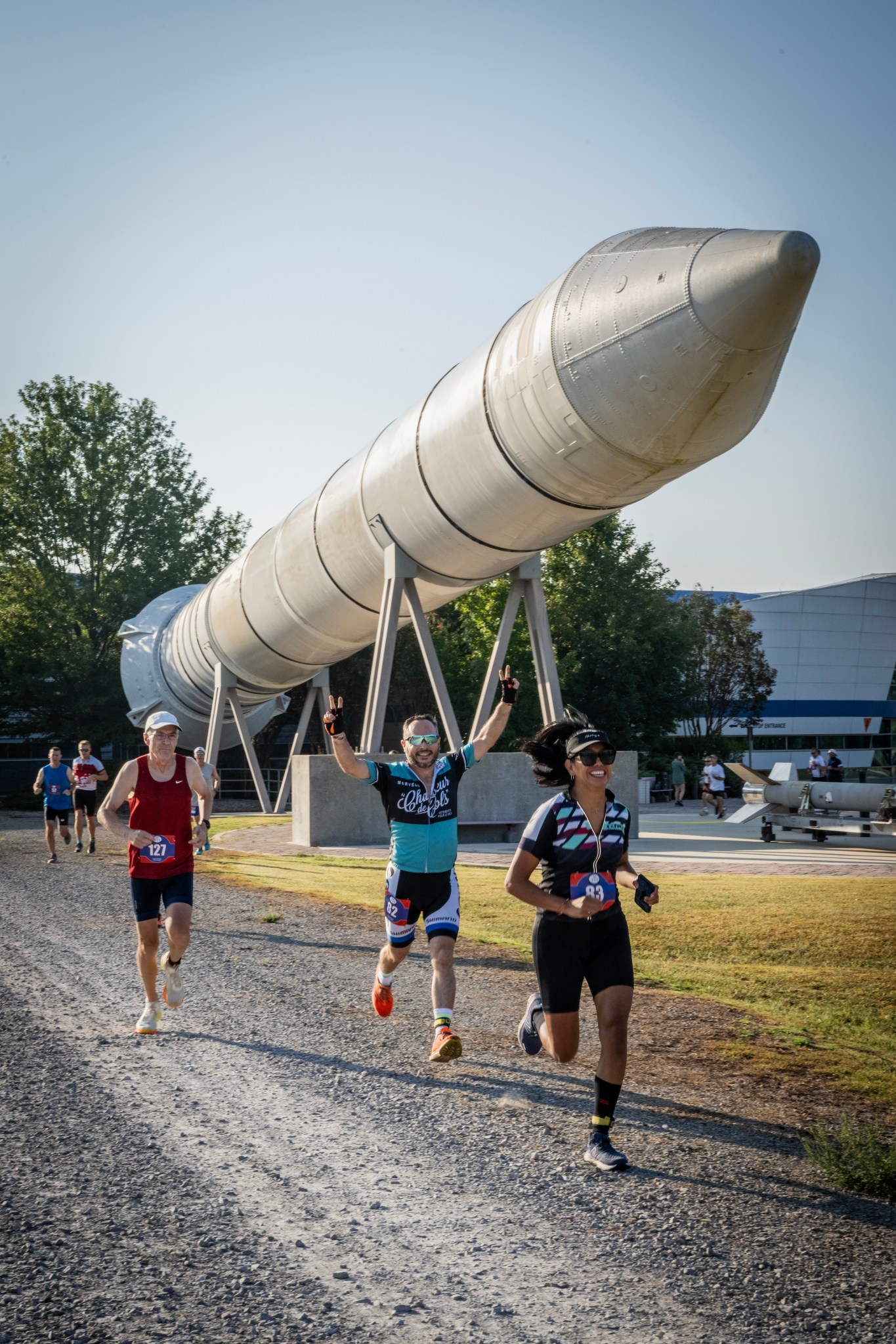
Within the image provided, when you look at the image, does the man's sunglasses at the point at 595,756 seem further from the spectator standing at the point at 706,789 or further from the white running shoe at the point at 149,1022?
the spectator standing at the point at 706,789

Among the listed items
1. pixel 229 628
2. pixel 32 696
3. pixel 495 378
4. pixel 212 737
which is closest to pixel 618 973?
pixel 495 378

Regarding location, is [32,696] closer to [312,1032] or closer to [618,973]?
[312,1032]

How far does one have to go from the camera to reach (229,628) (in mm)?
20797

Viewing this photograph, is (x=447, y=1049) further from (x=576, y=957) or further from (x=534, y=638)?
(x=534, y=638)

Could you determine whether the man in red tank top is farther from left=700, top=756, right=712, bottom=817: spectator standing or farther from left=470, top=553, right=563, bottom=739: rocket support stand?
left=700, top=756, right=712, bottom=817: spectator standing

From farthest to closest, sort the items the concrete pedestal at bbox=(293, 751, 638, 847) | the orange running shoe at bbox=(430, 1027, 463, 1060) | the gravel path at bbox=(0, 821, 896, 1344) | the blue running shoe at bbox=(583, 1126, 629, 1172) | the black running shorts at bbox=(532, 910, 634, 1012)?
1. the concrete pedestal at bbox=(293, 751, 638, 847)
2. the orange running shoe at bbox=(430, 1027, 463, 1060)
3. the black running shorts at bbox=(532, 910, 634, 1012)
4. the blue running shoe at bbox=(583, 1126, 629, 1172)
5. the gravel path at bbox=(0, 821, 896, 1344)

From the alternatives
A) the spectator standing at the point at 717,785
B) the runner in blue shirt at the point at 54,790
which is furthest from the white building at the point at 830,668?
the runner in blue shirt at the point at 54,790

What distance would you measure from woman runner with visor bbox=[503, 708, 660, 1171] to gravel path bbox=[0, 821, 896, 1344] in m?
0.45

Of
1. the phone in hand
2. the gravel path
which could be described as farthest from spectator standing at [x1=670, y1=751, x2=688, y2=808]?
the phone in hand

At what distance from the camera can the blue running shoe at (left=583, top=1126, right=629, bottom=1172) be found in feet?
13.8

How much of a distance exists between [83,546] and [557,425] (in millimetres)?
33770

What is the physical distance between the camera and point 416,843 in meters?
6.05

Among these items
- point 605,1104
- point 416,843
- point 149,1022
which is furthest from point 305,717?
point 605,1104

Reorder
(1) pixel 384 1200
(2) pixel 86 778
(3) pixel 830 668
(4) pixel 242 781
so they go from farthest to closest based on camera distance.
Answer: (3) pixel 830 668, (4) pixel 242 781, (2) pixel 86 778, (1) pixel 384 1200
